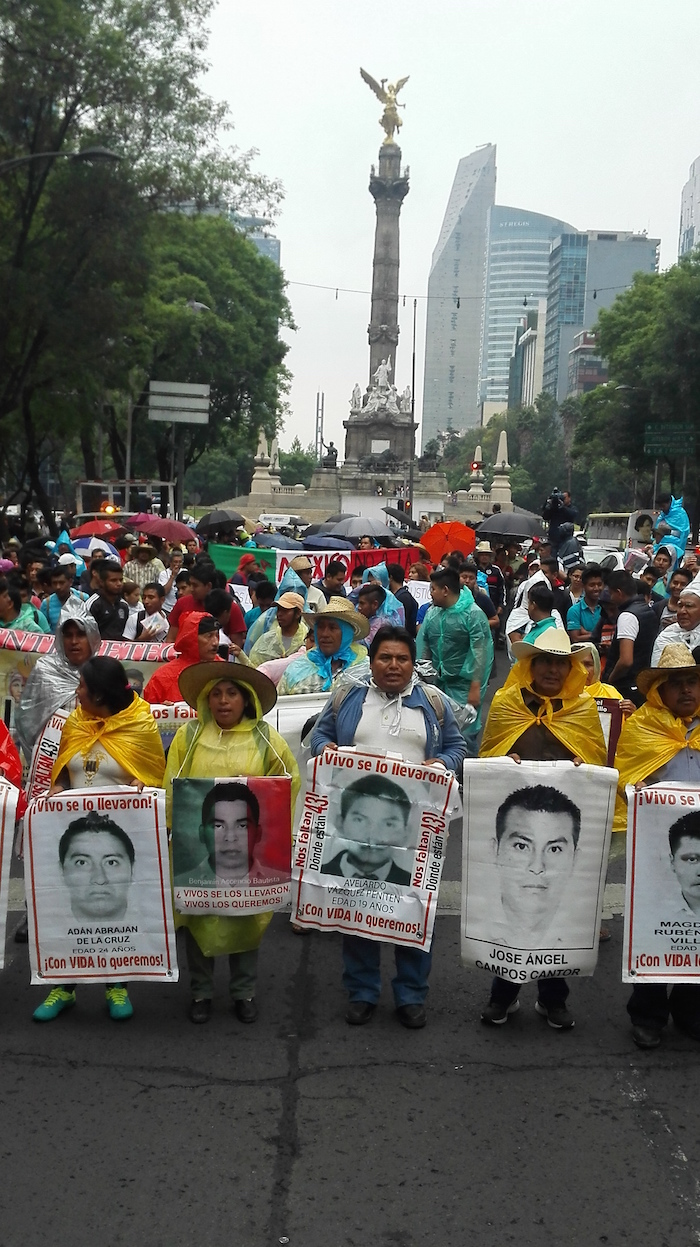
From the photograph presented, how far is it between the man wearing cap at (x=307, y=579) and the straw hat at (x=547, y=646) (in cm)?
433

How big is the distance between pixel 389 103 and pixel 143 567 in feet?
253

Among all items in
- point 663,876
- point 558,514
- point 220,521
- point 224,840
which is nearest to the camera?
point 663,876

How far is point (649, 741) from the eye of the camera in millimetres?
5367

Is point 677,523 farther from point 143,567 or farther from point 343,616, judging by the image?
point 343,616

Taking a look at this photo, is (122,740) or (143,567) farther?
(143,567)

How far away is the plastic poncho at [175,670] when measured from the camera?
7.10 meters

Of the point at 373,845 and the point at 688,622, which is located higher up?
the point at 688,622

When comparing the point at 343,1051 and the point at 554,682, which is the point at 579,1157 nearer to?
the point at 343,1051

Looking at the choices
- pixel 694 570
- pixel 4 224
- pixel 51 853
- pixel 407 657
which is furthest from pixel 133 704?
pixel 4 224

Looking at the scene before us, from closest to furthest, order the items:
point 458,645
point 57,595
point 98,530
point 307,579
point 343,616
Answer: point 343,616, point 458,645, point 57,595, point 307,579, point 98,530

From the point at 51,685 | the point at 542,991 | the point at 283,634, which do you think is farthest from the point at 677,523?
the point at 542,991

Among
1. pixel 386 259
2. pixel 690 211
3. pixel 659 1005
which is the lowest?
pixel 659 1005

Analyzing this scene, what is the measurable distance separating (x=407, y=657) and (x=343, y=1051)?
156 centimetres

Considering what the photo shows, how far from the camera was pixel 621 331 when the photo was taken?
171 ft
